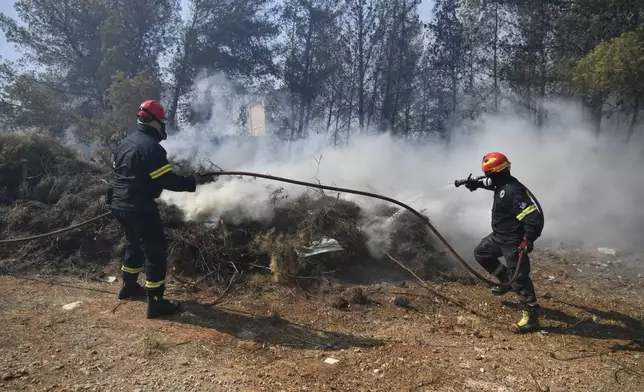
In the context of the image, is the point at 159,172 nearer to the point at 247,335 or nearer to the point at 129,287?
the point at 129,287

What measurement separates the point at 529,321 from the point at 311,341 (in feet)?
7.24

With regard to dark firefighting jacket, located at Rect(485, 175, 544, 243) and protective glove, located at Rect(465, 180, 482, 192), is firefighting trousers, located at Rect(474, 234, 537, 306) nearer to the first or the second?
dark firefighting jacket, located at Rect(485, 175, 544, 243)

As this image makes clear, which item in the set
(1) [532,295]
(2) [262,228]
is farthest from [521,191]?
(2) [262,228]

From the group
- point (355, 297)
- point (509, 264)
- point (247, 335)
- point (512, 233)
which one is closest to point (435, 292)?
point (509, 264)

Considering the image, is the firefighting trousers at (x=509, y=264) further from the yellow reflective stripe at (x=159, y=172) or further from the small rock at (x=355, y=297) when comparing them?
the yellow reflective stripe at (x=159, y=172)

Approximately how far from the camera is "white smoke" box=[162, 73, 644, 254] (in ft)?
20.6

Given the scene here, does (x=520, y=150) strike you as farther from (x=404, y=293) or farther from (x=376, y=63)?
(x=376, y=63)

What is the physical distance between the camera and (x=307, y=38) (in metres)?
23.9

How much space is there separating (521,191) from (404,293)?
1772mm

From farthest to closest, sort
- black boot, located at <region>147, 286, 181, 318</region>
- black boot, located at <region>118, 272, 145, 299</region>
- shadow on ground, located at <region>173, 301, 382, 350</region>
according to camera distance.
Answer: black boot, located at <region>118, 272, 145, 299</region>, black boot, located at <region>147, 286, 181, 318</region>, shadow on ground, located at <region>173, 301, 382, 350</region>

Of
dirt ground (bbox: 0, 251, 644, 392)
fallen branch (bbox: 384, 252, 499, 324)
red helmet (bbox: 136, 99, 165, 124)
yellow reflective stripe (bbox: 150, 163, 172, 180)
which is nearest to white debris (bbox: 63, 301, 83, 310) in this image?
dirt ground (bbox: 0, 251, 644, 392)

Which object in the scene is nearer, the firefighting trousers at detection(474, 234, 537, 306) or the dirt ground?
the dirt ground

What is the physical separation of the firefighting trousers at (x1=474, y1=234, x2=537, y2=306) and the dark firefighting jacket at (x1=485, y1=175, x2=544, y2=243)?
0.10 meters

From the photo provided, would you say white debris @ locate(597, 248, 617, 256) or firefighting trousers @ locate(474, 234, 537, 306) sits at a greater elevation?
firefighting trousers @ locate(474, 234, 537, 306)
